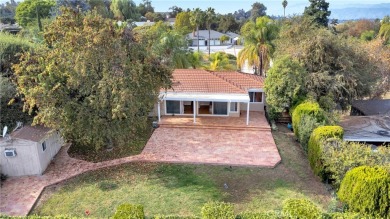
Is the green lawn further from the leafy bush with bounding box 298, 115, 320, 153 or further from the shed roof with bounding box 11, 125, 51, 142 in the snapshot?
the shed roof with bounding box 11, 125, 51, 142

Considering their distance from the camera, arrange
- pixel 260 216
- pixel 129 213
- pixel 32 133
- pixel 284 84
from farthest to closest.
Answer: pixel 284 84
pixel 32 133
pixel 260 216
pixel 129 213

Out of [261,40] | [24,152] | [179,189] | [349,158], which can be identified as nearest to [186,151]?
[179,189]

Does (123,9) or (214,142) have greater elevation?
(123,9)

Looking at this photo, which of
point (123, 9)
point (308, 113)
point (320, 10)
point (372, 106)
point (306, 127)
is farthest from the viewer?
point (123, 9)

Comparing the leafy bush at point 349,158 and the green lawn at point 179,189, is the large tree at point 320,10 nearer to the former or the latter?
the green lawn at point 179,189

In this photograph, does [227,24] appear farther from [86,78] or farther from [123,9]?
[86,78]

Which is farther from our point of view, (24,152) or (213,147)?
(213,147)

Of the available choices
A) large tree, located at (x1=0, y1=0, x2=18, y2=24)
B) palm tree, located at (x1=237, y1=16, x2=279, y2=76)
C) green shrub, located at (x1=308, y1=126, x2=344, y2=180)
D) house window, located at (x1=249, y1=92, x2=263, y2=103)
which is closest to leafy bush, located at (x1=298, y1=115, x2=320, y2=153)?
green shrub, located at (x1=308, y1=126, x2=344, y2=180)

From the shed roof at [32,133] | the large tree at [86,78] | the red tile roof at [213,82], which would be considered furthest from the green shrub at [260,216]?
the red tile roof at [213,82]
